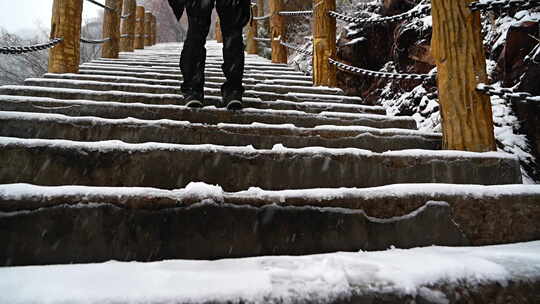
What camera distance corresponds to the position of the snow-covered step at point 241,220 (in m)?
0.88

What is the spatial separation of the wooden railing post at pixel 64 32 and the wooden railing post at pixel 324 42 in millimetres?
2589

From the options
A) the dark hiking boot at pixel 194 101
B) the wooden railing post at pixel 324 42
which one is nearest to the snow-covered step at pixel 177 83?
the wooden railing post at pixel 324 42

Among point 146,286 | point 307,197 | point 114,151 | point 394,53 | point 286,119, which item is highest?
point 394,53

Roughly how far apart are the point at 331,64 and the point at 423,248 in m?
2.77

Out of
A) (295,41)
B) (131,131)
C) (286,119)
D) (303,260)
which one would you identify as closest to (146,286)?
(303,260)

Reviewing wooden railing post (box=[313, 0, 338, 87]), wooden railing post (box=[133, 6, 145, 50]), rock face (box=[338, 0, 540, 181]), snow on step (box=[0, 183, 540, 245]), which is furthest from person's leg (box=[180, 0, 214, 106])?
wooden railing post (box=[133, 6, 145, 50])

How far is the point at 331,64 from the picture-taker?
134 inches

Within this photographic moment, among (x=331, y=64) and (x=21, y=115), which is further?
(x=331, y=64)

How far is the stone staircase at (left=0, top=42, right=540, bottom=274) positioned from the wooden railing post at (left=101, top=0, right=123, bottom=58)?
3.44 meters

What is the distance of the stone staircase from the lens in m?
0.90

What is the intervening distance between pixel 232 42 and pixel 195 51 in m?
0.30

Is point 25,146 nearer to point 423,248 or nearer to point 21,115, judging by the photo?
point 21,115

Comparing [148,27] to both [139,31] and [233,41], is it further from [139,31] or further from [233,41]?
[233,41]

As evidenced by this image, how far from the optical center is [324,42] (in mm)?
3375
